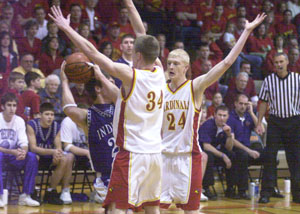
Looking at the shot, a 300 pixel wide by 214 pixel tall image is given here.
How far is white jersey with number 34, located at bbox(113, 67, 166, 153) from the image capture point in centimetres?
406

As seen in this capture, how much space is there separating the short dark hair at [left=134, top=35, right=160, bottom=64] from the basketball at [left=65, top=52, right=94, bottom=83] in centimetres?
69

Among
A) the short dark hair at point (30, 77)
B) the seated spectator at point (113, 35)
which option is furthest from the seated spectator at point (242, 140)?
the short dark hair at point (30, 77)

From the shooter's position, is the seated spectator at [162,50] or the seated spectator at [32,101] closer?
the seated spectator at [32,101]

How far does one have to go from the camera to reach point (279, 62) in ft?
26.7

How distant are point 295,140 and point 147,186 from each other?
4580 mm

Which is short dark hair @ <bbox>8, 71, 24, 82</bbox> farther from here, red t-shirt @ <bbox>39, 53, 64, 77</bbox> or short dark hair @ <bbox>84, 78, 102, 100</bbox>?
short dark hair @ <bbox>84, 78, 102, 100</bbox>

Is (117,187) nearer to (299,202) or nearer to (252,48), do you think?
A: (299,202)

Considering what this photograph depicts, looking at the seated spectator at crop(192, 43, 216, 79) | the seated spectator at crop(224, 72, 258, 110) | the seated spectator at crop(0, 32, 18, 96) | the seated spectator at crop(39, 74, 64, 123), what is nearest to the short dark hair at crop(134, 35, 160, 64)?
the seated spectator at crop(39, 74, 64, 123)

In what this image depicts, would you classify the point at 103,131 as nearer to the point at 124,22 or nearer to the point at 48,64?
the point at 48,64

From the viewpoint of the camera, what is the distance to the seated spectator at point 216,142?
27.1ft

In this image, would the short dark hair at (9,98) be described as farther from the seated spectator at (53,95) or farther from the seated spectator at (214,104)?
the seated spectator at (214,104)

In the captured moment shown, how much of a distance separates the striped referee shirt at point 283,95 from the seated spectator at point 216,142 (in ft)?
2.45

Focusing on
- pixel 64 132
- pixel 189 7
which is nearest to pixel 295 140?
pixel 64 132

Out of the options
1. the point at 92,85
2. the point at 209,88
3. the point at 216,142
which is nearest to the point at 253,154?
the point at 216,142
